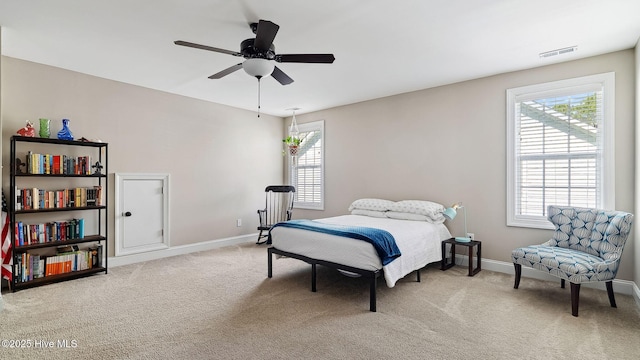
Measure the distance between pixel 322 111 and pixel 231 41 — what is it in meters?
3.09

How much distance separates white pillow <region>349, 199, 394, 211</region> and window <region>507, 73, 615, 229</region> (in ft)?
5.12

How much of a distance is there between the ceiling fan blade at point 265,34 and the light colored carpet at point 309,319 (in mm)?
2254

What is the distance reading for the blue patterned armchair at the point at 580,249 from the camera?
2824mm

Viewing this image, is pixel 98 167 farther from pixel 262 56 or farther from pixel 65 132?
pixel 262 56

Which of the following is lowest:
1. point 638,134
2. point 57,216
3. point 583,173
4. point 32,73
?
point 57,216

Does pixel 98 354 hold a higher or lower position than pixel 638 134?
lower

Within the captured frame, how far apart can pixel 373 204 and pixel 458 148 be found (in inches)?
56.6

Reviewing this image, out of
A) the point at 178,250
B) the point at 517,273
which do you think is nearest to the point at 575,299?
the point at 517,273

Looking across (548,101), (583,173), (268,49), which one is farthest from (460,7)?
(583,173)

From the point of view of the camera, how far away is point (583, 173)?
3592 millimetres

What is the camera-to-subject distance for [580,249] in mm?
3260

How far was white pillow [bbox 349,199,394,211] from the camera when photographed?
15.7 feet

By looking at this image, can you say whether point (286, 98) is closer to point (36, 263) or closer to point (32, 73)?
point (32, 73)

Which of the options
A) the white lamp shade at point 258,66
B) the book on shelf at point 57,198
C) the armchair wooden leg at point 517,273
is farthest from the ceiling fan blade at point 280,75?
the armchair wooden leg at point 517,273
